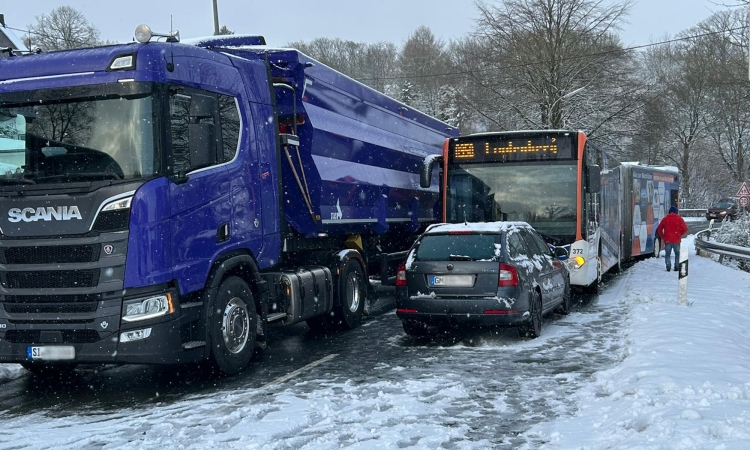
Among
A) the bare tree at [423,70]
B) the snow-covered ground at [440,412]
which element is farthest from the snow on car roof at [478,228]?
the bare tree at [423,70]

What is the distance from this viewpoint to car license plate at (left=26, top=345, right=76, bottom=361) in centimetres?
702

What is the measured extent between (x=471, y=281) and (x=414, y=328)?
1.31 m

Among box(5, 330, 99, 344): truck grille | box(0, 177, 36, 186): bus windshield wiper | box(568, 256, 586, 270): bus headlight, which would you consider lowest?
box(5, 330, 99, 344): truck grille

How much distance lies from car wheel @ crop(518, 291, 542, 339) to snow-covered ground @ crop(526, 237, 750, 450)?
116 cm

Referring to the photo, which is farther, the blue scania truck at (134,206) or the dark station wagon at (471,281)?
the dark station wagon at (471,281)

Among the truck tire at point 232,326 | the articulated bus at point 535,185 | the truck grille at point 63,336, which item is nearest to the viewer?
the truck grille at point 63,336

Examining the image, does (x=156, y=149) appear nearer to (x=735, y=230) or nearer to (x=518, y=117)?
(x=735, y=230)

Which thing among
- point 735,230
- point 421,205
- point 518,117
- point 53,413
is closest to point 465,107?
point 518,117

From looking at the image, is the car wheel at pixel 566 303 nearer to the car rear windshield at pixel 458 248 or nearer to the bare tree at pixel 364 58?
the car rear windshield at pixel 458 248

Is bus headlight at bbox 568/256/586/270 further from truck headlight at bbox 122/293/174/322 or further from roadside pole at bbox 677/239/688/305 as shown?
truck headlight at bbox 122/293/174/322

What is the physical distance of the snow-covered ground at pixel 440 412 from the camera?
554 cm

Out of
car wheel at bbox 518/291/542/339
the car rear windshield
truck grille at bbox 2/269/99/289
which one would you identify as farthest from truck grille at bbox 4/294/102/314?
car wheel at bbox 518/291/542/339

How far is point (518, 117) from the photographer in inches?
1430

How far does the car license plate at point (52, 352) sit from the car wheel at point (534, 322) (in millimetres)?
5628
